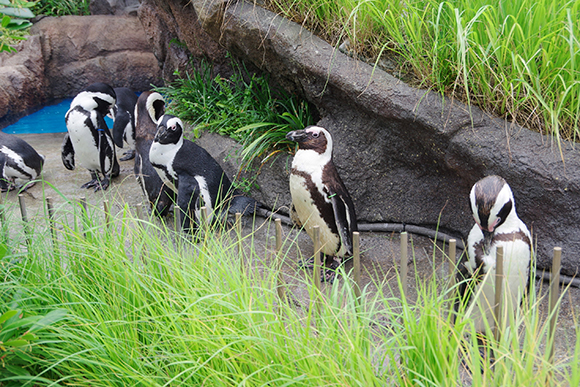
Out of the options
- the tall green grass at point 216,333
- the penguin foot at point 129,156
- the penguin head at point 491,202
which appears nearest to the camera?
the tall green grass at point 216,333

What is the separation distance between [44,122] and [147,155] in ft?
15.0

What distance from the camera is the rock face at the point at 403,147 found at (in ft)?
8.64

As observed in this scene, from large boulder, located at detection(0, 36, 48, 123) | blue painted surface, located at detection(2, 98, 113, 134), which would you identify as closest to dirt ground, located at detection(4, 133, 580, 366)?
blue painted surface, located at detection(2, 98, 113, 134)

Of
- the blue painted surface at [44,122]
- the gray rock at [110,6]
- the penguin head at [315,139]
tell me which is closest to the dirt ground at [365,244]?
the penguin head at [315,139]

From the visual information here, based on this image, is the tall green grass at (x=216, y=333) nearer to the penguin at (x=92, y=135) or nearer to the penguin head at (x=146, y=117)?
the penguin head at (x=146, y=117)

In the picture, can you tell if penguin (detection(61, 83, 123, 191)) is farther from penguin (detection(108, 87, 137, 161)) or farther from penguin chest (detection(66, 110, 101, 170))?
penguin (detection(108, 87, 137, 161))

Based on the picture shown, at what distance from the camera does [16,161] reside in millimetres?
4293

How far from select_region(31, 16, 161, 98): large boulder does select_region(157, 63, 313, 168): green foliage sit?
12.4 feet

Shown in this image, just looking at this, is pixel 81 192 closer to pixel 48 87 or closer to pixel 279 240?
pixel 279 240

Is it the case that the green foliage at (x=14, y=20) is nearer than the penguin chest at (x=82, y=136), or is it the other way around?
the green foliage at (x=14, y=20)

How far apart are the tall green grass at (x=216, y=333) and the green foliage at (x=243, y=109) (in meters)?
1.82

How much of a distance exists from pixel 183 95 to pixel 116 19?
4508 mm

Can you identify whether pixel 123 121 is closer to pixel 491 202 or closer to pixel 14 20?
pixel 14 20

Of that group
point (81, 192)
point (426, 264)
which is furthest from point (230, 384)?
point (81, 192)
